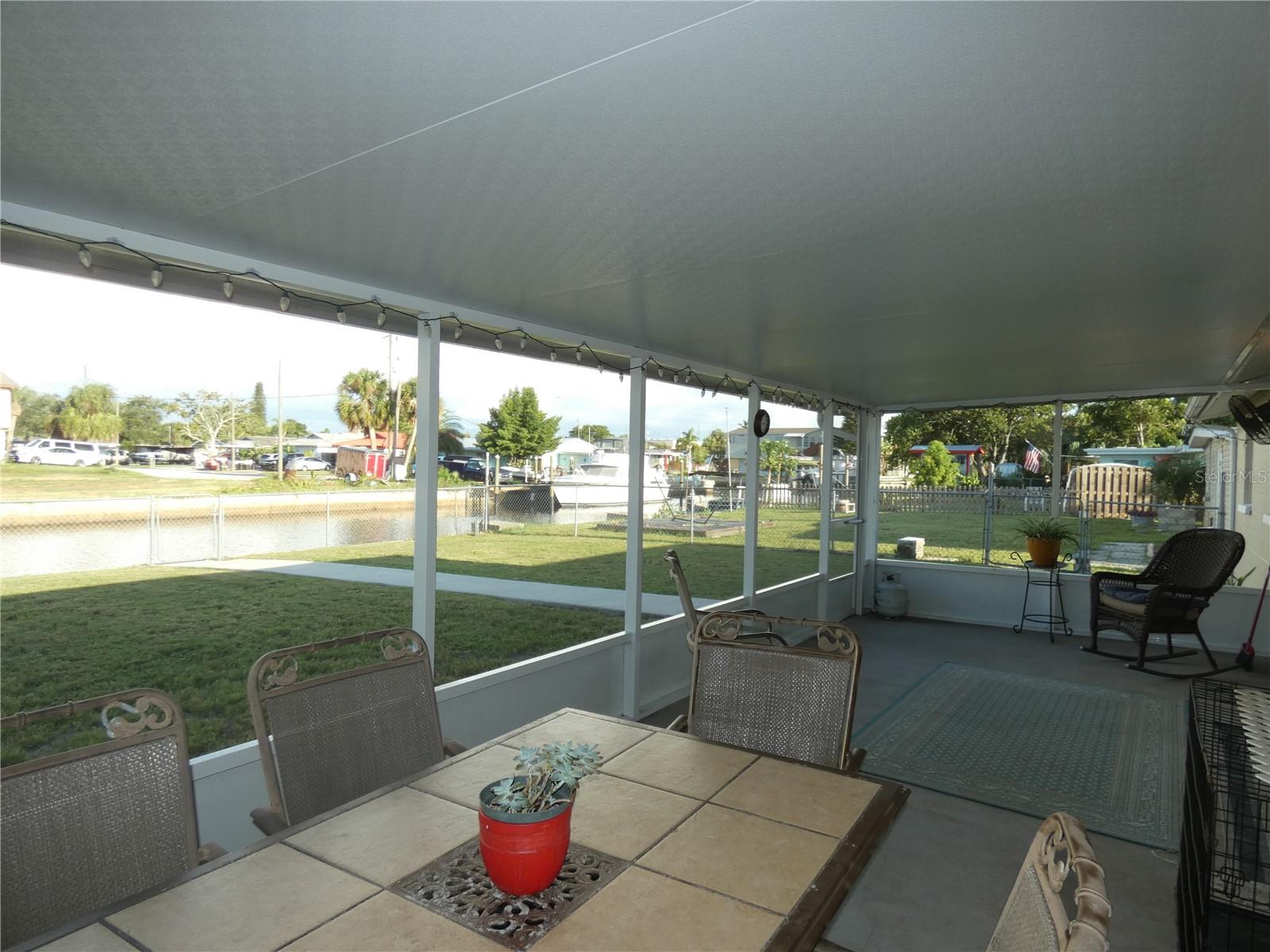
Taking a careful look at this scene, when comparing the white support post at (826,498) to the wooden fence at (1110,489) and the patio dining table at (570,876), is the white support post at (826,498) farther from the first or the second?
the patio dining table at (570,876)

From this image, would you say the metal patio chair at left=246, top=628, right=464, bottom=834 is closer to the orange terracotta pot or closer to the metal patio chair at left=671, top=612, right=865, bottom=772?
the metal patio chair at left=671, top=612, right=865, bottom=772

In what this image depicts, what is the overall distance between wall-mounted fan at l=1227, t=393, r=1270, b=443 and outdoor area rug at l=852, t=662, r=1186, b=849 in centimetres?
203

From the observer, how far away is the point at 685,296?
288 cm

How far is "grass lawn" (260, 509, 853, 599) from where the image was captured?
→ 6.68 m

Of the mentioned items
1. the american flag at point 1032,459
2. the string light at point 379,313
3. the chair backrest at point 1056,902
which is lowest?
the chair backrest at point 1056,902

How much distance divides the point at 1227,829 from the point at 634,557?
2820 millimetres

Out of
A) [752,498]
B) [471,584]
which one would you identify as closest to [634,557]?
[752,498]

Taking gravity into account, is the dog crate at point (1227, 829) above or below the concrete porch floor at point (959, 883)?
above

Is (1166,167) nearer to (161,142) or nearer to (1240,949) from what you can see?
(1240,949)

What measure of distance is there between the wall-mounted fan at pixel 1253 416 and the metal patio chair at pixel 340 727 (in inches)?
226

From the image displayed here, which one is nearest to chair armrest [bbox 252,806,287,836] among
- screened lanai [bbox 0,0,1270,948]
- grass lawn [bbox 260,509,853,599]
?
screened lanai [bbox 0,0,1270,948]

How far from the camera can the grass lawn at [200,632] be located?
210 inches

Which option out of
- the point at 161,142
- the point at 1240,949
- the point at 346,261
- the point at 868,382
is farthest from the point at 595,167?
the point at 868,382

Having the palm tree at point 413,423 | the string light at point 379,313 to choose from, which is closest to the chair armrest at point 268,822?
the string light at point 379,313
